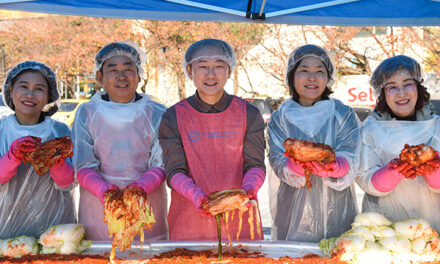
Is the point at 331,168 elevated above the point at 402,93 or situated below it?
below

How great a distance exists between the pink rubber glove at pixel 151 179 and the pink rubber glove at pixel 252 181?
500mm

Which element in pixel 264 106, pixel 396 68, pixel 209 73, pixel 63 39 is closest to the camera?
pixel 209 73

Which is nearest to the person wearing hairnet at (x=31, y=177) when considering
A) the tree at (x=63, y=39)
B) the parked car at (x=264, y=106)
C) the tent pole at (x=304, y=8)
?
the tent pole at (x=304, y=8)

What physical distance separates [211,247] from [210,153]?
1.76ft

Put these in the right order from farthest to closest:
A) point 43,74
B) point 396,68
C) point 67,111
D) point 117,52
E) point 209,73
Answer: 1. point 67,111
2. point 43,74
3. point 117,52
4. point 396,68
5. point 209,73

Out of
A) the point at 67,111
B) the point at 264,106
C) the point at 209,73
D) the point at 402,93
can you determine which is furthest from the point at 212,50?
the point at 67,111

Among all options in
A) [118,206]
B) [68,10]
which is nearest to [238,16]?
[68,10]

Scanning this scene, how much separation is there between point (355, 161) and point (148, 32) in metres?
13.5

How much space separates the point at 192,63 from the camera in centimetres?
258

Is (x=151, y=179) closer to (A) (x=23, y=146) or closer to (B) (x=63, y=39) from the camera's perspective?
(A) (x=23, y=146)

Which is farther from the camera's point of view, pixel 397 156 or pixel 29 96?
pixel 29 96

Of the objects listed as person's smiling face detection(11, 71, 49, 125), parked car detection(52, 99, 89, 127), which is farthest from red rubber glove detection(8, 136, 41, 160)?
parked car detection(52, 99, 89, 127)

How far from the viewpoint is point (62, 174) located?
2.56m

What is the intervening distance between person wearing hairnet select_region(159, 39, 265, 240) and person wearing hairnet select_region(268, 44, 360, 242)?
22 centimetres
